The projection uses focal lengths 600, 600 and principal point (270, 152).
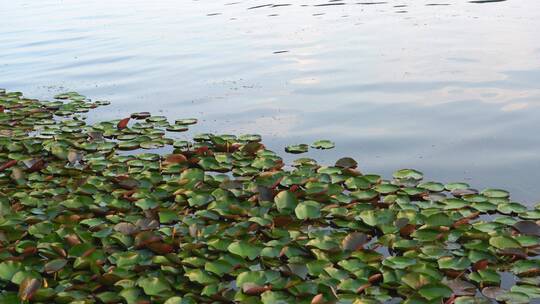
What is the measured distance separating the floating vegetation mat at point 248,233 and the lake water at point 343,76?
0.70 metres

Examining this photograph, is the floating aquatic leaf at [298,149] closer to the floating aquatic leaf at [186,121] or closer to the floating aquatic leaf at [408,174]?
the floating aquatic leaf at [408,174]

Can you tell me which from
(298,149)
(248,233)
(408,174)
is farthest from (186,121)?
(248,233)

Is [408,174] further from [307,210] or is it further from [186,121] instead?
[186,121]

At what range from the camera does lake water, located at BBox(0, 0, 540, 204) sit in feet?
17.8

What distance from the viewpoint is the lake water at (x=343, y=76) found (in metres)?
5.42

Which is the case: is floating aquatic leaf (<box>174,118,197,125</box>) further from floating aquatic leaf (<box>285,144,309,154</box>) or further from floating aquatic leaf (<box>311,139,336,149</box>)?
floating aquatic leaf (<box>311,139,336,149</box>)

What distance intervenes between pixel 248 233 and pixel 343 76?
505cm

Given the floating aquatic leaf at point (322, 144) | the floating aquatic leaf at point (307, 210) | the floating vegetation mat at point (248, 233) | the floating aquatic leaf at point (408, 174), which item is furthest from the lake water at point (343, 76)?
the floating aquatic leaf at point (307, 210)

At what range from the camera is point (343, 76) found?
840 cm

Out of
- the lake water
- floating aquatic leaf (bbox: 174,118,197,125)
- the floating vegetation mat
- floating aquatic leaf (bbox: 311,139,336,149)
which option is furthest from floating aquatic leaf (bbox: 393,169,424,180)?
floating aquatic leaf (bbox: 174,118,197,125)

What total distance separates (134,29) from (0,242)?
11.9 m

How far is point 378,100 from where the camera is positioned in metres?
7.02

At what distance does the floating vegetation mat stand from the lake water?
0.70 metres

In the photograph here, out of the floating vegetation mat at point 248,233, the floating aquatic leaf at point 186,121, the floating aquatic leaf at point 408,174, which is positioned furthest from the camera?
the floating aquatic leaf at point 186,121
